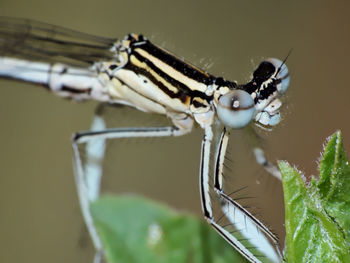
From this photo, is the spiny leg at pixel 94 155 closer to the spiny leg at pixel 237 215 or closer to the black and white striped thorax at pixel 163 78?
the black and white striped thorax at pixel 163 78

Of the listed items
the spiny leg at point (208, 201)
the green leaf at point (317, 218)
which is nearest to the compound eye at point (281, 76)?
the spiny leg at point (208, 201)

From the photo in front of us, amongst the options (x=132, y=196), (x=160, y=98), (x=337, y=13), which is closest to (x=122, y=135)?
(x=160, y=98)

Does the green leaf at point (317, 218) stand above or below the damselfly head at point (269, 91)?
below

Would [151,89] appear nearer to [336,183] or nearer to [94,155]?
[94,155]

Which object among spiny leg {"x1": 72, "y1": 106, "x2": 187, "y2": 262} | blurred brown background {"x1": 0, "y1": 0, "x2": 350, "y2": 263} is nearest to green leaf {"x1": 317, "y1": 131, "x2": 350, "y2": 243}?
spiny leg {"x1": 72, "y1": 106, "x2": 187, "y2": 262}

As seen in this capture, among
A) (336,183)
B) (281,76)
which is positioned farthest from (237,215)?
(336,183)

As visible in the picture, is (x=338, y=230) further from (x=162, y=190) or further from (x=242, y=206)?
(x=162, y=190)
